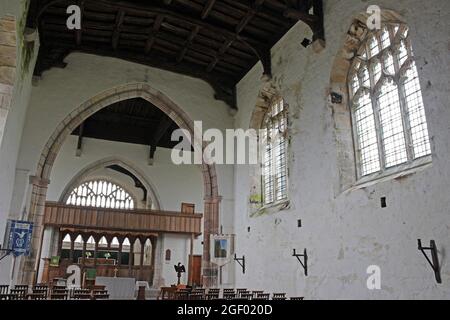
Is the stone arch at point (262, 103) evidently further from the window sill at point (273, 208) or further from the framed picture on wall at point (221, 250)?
the framed picture on wall at point (221, 250)

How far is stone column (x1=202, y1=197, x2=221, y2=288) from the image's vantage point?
403 inches

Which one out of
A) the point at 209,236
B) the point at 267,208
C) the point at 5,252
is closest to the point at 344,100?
the point at 267,208

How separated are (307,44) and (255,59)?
255cm

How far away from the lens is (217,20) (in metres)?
9.32

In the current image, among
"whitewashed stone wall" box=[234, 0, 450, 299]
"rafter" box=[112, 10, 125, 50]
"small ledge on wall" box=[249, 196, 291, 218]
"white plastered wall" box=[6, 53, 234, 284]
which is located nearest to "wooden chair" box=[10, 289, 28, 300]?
"white plastered wall" box=[6, 53, 234, 284]

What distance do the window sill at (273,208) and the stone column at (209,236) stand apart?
56.3 inches

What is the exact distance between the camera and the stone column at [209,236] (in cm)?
1024

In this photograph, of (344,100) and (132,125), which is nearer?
(344,100)

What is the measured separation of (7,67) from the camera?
20.9 feet

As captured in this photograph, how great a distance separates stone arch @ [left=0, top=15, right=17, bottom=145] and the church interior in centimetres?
3

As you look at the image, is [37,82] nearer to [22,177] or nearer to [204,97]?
[22,177]

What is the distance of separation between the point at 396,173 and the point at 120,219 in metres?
10.7

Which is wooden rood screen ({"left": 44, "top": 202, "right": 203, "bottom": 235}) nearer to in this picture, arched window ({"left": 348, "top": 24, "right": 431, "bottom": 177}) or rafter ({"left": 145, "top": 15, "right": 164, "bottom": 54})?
rafter ({"left": 145, "top": 15, "right": 164, "bottom": 54})

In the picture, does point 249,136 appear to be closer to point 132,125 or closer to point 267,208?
point 267,208
